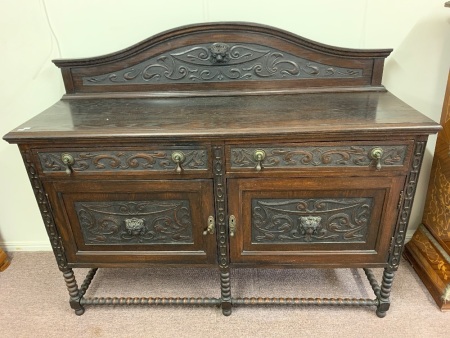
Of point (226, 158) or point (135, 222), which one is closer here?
point (226, 158)

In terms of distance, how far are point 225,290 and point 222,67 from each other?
0.93 m

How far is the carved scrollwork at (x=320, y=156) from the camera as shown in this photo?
3.70 feet

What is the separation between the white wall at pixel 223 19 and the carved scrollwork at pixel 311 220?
2.20 ft

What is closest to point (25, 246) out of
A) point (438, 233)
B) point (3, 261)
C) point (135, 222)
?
point (3, 261)

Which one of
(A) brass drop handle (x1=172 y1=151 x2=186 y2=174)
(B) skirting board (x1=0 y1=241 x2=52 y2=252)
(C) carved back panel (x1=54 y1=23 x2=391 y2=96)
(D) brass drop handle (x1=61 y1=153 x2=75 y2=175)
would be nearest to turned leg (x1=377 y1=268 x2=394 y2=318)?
(C) carved back panel (x1=54 y1=23 x2=391 y2=96)

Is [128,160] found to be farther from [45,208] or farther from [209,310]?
[209,310]

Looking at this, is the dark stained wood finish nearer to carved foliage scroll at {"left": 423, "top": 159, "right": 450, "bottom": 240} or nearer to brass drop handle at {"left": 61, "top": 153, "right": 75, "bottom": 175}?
carved foliage scroll at {"left": 423, "top": 159, "right": 450, "bottom": 240}

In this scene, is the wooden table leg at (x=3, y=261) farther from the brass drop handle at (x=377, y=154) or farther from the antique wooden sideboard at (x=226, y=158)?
the brass drop handle at (x=377, y=154)

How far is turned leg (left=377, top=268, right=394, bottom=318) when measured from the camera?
1.38 m

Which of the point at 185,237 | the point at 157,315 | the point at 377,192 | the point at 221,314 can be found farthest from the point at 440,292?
the point at 157,315

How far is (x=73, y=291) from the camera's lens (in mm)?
1495

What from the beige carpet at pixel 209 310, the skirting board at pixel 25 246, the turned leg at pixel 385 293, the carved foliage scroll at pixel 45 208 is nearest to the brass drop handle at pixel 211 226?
the beige carpet at pixel 209 310

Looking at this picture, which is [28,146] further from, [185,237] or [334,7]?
[334,7]

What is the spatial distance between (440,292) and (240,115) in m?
1.17
